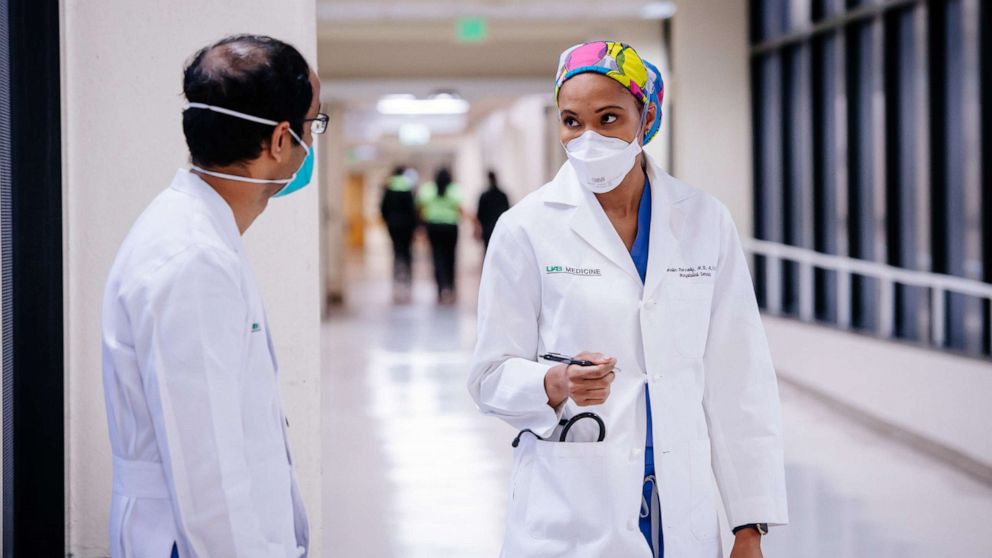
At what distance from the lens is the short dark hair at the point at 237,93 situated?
1.77m

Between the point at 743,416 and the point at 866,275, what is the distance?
6.93 metres

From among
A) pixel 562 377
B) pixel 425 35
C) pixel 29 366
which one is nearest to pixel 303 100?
pixel 562 377

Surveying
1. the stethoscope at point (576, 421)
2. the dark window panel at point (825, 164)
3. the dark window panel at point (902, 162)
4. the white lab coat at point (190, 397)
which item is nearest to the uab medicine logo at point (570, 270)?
the stethoscope at point (576, 421)

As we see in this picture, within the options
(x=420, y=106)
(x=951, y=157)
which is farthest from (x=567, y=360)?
(x=420, y=106)

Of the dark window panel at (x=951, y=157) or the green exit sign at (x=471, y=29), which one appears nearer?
the dark window panel at (x=951, y=157)

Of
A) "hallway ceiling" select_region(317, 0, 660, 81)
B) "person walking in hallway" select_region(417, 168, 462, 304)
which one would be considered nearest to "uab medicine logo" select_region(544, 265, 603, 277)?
"hallway ceiling" select_region(317, 0, 660, 81)

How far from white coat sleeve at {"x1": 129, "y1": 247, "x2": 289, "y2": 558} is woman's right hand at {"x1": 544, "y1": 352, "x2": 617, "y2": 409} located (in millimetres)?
591

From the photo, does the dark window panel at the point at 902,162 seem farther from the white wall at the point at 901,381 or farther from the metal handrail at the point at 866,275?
the white wall at the point at 901,381

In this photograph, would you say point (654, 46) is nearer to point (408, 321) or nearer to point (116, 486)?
point (408, 321)

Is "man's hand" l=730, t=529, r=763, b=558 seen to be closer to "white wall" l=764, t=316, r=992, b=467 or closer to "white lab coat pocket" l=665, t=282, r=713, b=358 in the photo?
"white lab coat pocket" l=665, t=282, r=713, b=358

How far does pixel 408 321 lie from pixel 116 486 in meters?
12.3

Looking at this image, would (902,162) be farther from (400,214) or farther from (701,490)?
(400,214)

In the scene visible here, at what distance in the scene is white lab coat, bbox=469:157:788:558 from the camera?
2049mm

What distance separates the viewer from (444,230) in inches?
658
